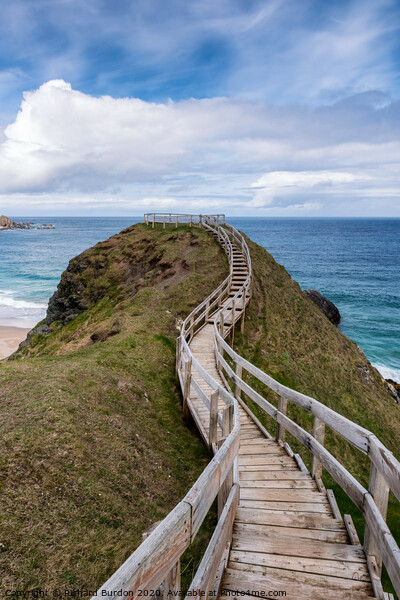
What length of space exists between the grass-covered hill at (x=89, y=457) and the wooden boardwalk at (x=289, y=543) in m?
1.57

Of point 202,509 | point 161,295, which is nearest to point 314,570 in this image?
point 202,509

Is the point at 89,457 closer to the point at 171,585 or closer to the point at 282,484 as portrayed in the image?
the point at 282,484

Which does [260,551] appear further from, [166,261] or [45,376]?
[166,261]

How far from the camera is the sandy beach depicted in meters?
29.8

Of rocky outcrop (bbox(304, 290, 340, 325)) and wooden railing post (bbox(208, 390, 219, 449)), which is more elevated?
wooden railing post (bbox(208, 390, 219, 449))

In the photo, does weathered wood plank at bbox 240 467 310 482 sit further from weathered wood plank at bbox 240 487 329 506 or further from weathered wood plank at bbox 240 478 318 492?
weathered wood plank at bbox 240 487 329 506

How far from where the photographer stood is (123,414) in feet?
29.6

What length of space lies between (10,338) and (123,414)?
28844mm

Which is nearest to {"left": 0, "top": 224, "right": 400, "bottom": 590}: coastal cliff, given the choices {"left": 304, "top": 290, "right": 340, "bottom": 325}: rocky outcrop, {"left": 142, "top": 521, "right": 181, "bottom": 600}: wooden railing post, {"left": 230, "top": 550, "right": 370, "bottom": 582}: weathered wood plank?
{"left": 230, "top": 550, "right": 370, "bottom": 582}: weathered wood plank

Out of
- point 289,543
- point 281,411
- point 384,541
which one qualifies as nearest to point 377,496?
point 384,541

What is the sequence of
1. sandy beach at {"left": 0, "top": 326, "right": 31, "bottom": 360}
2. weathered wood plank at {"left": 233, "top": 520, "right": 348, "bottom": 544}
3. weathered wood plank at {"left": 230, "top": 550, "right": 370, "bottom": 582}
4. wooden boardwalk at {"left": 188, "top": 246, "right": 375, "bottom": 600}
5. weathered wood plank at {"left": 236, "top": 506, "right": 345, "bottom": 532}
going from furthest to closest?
sandy beach at {"left": 0, "top": 326, "right": 31, "bottom": 360}, weathered wood plank at {"left": 236, "top": 506, "right": 345, "bottom": 532}, weathered wood plank at {"left": 233, "top": 520, "right": 348, "bottom": 544}, weathered wood plank at {"left": 230, "top": 550, "right": 370, "bottom": 582}, wooden boardwalk at {"left": 188, "top": 246, "right": 375, "bottom": 600}

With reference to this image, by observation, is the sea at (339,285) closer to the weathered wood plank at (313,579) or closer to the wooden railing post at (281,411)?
the wooden railing post at (281,411)

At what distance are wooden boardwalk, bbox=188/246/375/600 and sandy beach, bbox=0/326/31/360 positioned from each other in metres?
28.3

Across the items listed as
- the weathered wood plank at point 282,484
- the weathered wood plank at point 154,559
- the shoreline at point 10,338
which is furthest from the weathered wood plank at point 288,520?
the shoreline at point 10,338
